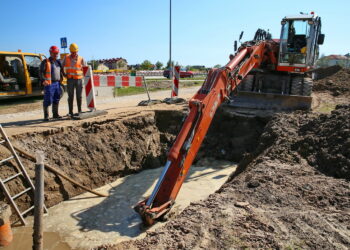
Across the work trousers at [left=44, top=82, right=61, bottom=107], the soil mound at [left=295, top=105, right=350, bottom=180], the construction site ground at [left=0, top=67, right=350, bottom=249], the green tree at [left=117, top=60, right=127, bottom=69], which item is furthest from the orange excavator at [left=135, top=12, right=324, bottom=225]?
the green tree at [left=117, top=60, right=127, bottom=69]

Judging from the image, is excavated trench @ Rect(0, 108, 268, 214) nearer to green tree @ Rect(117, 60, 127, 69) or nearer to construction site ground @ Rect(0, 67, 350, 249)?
construction site ground @ Rect(0, 67, 350, 249)

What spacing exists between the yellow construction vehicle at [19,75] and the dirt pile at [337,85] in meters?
12.3

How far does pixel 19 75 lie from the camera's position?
11641mm

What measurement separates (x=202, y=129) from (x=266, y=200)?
5.32 feet

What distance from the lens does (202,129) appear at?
5.01 m

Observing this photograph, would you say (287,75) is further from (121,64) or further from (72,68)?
(121,64)

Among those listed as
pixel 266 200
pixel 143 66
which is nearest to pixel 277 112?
pixel 266 200

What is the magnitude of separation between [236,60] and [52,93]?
4552mm

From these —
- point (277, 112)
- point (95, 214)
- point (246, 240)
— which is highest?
point (277, 112)

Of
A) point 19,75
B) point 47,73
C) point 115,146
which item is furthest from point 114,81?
point 19,75

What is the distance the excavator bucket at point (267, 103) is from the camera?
8492 millimetres

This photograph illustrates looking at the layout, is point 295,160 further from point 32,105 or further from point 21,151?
point 32,105

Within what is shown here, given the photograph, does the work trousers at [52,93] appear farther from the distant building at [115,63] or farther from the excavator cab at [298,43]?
the distant building at [115,63]

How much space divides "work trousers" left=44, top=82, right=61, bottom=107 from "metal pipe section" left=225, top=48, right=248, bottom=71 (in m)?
4.32
